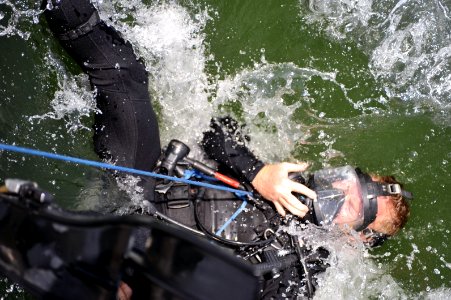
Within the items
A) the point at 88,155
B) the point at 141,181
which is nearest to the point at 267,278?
the point at 141,181

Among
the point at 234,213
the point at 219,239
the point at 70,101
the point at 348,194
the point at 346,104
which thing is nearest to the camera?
the point at 219,239

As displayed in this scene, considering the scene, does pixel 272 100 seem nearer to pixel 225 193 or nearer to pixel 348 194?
pixel 225 193

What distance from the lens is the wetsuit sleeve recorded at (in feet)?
10.1

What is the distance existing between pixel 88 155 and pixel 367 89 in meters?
2.37

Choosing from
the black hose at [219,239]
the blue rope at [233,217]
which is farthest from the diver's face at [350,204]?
the blue rope at [233,217]

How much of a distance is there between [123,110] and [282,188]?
117 cm

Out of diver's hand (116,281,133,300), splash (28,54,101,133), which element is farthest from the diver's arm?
diver's hand (116,281,133,300)

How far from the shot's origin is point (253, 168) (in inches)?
121

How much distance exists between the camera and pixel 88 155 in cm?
345

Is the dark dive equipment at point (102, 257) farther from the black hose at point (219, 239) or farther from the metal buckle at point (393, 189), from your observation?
the metal buckle at point (393, 189)

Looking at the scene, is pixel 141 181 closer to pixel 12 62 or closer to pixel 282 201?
pixel 282 201

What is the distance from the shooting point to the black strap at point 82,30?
110 inches

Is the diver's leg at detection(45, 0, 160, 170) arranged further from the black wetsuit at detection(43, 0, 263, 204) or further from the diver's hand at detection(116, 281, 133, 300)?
the diver's hand at detection(116, 281, 133, 300)

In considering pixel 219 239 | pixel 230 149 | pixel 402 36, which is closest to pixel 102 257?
pixel 219 239
